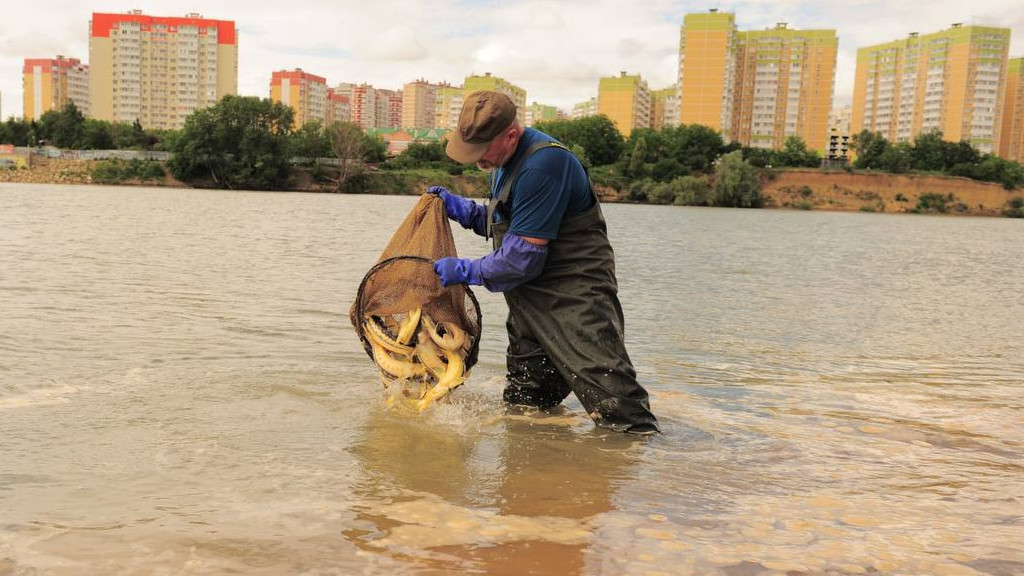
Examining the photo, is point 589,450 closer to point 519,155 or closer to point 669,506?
point 669,506

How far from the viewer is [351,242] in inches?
1021

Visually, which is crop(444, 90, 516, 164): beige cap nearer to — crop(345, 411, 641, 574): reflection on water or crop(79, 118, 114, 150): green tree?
crop(345, 411, 641, 574): reflection on water

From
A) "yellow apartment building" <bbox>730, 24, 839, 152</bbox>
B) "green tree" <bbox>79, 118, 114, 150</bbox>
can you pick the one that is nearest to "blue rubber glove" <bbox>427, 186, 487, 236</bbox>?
"green tree" <bbox>79, 118, 114, 150</bbox>

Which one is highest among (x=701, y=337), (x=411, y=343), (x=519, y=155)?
(x=519, y=155)

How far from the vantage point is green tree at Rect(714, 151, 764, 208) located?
98.6 meters

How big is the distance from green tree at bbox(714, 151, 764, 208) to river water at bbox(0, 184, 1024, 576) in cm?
9019

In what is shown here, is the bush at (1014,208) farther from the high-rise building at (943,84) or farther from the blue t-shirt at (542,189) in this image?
the blue t-shirt at (542,189)

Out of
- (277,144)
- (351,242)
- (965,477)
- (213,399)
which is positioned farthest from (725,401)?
(277,144)

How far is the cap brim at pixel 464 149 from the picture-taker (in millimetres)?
4770

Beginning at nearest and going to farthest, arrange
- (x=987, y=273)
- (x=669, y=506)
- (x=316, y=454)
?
(x=669, y=506), (x=316, y=454), (x=987, y=273)

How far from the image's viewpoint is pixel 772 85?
156 m

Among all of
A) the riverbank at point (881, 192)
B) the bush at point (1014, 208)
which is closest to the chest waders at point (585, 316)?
the riverbank at point (881, 192)

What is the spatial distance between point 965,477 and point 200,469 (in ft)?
13.9

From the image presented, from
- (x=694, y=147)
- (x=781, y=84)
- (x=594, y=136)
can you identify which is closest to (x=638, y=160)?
(x=694, y=147)
